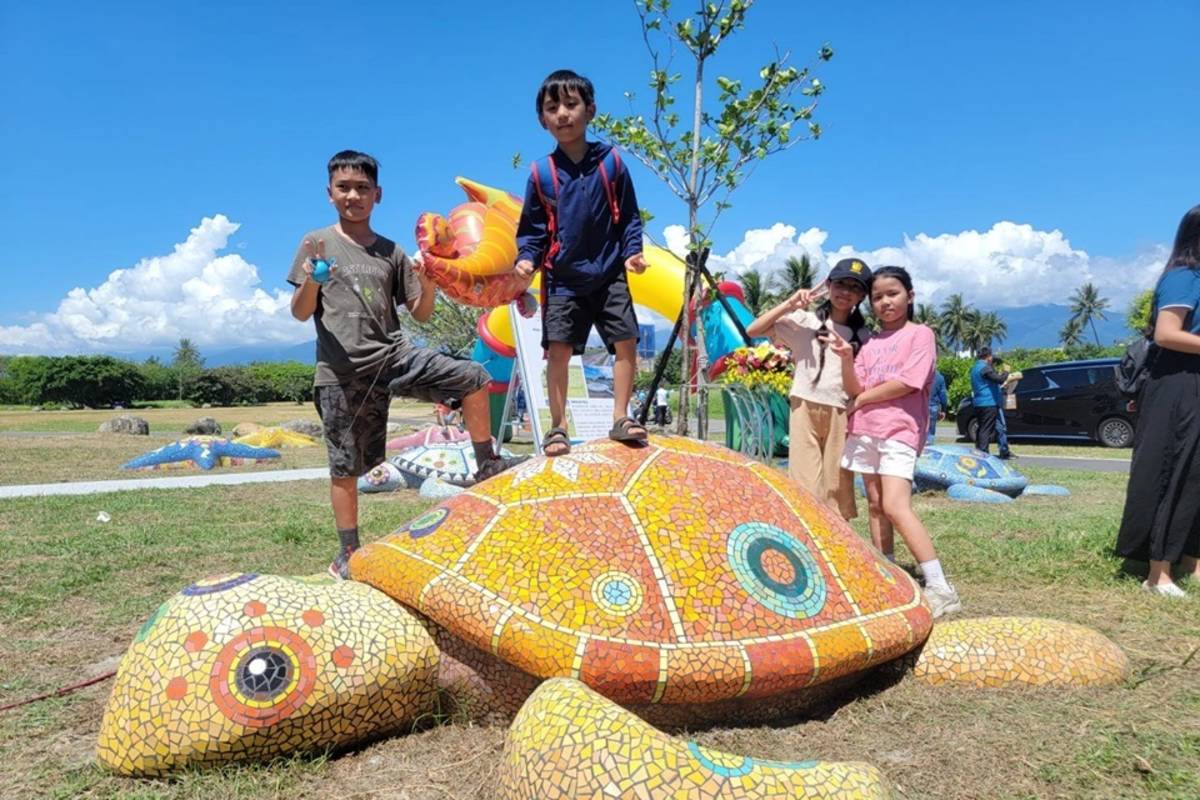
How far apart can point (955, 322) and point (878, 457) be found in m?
93.8

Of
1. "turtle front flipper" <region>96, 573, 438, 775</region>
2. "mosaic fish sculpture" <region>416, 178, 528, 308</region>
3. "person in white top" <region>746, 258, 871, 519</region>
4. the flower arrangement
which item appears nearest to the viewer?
"turtle front flipper" <region>96, 573, 438, 775</region>

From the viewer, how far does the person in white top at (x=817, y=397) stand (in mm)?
4223

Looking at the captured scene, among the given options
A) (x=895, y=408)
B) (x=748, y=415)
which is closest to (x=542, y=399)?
(x=748, y=415)

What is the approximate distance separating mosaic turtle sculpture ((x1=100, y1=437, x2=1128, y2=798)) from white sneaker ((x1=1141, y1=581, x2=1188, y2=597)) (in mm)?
1573

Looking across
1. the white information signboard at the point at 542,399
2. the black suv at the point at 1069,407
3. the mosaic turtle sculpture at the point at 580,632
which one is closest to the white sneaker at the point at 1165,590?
the mosaic turtle sculpture at the point at 580,632

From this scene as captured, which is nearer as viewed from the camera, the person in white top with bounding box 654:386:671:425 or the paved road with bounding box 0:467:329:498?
the paved road with bounding box 0:467:329:498

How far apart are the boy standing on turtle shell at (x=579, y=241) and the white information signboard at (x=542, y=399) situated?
599cm

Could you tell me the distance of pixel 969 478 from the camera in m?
8.50

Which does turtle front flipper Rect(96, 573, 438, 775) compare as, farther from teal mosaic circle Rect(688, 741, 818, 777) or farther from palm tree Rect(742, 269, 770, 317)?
palm tree Rect(742, 269, 770, 317)

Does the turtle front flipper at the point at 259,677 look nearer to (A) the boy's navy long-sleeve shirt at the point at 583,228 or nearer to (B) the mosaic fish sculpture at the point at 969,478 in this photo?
(A) the boy's navy long-sleeve shirt at the point at 583,228

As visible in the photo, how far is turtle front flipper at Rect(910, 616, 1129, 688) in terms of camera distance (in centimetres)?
284

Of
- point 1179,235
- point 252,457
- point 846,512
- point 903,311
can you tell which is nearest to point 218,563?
point 846,512

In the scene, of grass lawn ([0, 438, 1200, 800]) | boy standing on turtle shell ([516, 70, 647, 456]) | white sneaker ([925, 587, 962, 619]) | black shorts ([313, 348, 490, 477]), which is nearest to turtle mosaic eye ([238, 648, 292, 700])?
grass lawn ([0, 438, 1200, 800])

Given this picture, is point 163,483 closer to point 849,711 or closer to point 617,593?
point 617,593
